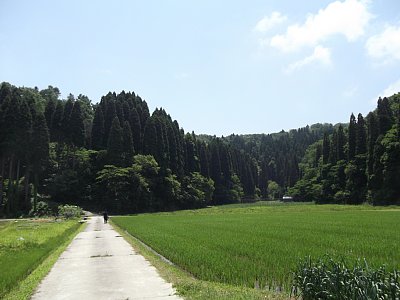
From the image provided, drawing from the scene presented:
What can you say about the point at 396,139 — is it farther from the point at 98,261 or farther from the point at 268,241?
the point at 98,261

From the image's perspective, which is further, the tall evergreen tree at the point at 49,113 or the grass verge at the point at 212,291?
the tall evergreen tree at the point at 49,113

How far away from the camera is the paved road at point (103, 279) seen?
9273 millimetres

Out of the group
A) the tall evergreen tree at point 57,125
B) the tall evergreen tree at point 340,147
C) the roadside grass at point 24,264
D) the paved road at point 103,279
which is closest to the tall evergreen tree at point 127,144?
the tall evergreen tree at point 57,125

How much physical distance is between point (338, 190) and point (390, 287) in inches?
3360

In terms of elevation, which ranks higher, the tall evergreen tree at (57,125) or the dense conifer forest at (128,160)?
the tall evergreen tree at (57,125)

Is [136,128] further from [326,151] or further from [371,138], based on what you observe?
[371,138]

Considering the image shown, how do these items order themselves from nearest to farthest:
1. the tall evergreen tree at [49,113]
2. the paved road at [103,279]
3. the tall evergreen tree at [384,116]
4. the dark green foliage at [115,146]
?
1. the paved road at [103,279]
2. the tall evergreen tree at [384,116]
3. the dark green foliage at [115,146]
4. the tall evergreen tree at [49,113]

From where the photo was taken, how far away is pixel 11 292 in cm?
1001

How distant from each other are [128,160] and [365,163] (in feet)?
169

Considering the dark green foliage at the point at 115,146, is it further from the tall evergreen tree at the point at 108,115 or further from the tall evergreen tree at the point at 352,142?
the tall evergreen tree at the point at 352,142

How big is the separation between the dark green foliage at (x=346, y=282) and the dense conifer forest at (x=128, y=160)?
6145cm

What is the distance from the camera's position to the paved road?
9273 mm

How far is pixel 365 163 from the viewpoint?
80.9 m

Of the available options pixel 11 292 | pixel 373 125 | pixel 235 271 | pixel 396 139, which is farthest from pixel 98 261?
pixel 373 125
